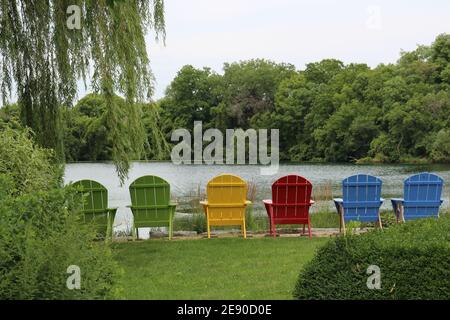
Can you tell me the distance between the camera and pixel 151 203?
959 cm

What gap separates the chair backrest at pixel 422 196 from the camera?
9.99 metres

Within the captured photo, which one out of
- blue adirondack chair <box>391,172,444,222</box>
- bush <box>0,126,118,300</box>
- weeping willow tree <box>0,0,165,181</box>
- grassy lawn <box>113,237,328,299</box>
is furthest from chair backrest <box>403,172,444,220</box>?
bush <box>0,126,118,300</box>

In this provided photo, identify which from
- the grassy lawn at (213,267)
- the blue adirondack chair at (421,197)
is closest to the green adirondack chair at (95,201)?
the grassy lawn at (213,267)

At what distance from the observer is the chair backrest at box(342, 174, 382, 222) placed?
384 inches

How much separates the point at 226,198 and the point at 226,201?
0.16 feet

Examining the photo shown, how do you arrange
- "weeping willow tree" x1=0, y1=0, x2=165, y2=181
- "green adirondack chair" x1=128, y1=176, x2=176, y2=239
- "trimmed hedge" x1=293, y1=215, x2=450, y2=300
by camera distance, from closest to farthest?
"trimmed hedge" x1=293, y1=215, x2=450, y2=300 → "weeping willow tree" x1=0, y1=0, x2=165, y2=181 → "green adirondack chair" x1=128, y1=176, x2=176, y2=239

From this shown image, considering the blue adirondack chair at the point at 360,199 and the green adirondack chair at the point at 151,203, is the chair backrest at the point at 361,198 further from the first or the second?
the green adirondack chair at the point at 151,203

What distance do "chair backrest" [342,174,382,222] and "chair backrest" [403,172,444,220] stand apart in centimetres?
51

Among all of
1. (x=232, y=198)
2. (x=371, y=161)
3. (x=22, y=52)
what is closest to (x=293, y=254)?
(x=232, y=198)

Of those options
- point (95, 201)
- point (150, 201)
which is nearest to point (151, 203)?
point (150, 201)

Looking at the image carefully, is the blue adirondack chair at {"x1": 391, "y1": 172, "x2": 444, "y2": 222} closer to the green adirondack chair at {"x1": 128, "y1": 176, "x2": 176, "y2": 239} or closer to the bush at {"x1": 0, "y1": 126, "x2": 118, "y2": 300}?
the green adirondack chair at {"x1": 128, "y1": 176, "x2": 176, "y2": 239}

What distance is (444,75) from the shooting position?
54281 mm
